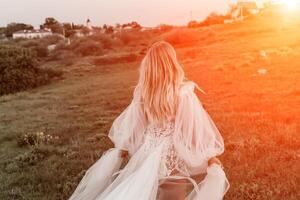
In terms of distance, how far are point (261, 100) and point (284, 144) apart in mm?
6749

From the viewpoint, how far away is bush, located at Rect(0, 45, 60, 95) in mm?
39156

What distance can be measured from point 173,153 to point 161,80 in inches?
30.2

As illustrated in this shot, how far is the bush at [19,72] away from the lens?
39156 millimetres

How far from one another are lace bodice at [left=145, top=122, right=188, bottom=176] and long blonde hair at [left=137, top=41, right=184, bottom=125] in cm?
12

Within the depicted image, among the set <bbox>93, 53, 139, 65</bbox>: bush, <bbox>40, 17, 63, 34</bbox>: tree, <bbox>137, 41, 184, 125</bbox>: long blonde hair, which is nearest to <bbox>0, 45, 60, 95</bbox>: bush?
<bbox>93, 53, 139, 65</bbox>: bush

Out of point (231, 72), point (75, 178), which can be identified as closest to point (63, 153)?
point (75, 178)

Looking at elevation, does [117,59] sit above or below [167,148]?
below

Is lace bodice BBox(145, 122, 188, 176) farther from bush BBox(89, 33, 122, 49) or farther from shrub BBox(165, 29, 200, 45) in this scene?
bush BBox(89, 33, 122, 49)

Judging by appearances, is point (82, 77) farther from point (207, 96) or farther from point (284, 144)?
point (284, 144)

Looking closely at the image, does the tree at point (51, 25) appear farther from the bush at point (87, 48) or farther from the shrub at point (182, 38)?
the shrub at point (182, 38)

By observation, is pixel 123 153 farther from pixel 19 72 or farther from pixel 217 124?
pixel 19 72

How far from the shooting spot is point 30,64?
137ft

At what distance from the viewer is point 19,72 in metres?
40.2

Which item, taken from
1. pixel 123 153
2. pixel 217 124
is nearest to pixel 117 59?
pixel 217 124
